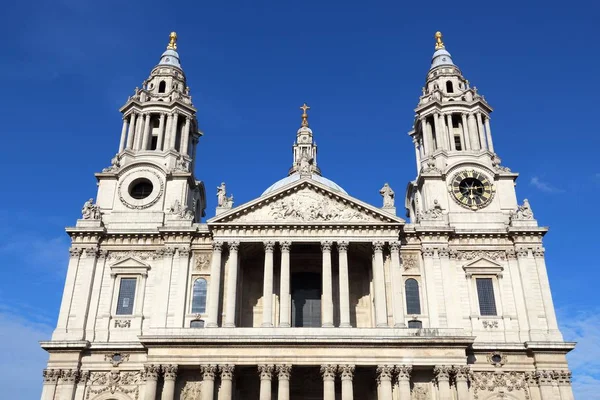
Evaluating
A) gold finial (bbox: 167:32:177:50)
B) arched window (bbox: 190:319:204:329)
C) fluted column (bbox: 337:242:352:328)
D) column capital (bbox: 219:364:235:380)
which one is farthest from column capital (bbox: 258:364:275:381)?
gold finial (bbox: 167:32:177:50)

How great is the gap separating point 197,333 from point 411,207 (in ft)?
68.6

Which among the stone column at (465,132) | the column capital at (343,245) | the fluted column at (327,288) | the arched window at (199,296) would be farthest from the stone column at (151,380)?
the stone column at (465,132)

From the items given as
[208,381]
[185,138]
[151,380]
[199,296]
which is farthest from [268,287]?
[185,138]

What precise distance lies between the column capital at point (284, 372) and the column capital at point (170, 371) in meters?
5.60

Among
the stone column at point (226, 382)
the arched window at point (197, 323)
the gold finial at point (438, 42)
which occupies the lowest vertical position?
the stone column at point (226, 382)

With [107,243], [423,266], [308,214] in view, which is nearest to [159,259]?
[107,243]

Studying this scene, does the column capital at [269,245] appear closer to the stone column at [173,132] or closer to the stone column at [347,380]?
the stone column at [347,380]

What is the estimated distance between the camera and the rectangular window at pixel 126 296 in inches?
1502

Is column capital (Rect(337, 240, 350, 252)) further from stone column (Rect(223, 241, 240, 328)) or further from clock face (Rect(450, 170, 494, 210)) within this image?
clock face (Rect(450, 170, 494, 210))

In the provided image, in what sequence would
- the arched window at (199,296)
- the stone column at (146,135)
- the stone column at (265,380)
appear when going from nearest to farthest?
1. the stone column at (265,380)
2. the arched window at (199,296)
3. the stone column at (146,135)

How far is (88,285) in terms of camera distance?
38344 mm

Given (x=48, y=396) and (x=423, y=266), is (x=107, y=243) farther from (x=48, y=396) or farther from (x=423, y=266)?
(x=423, y=266)

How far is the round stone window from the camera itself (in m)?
42.8

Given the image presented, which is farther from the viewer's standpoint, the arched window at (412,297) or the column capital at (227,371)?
the arched window at (412,297)
